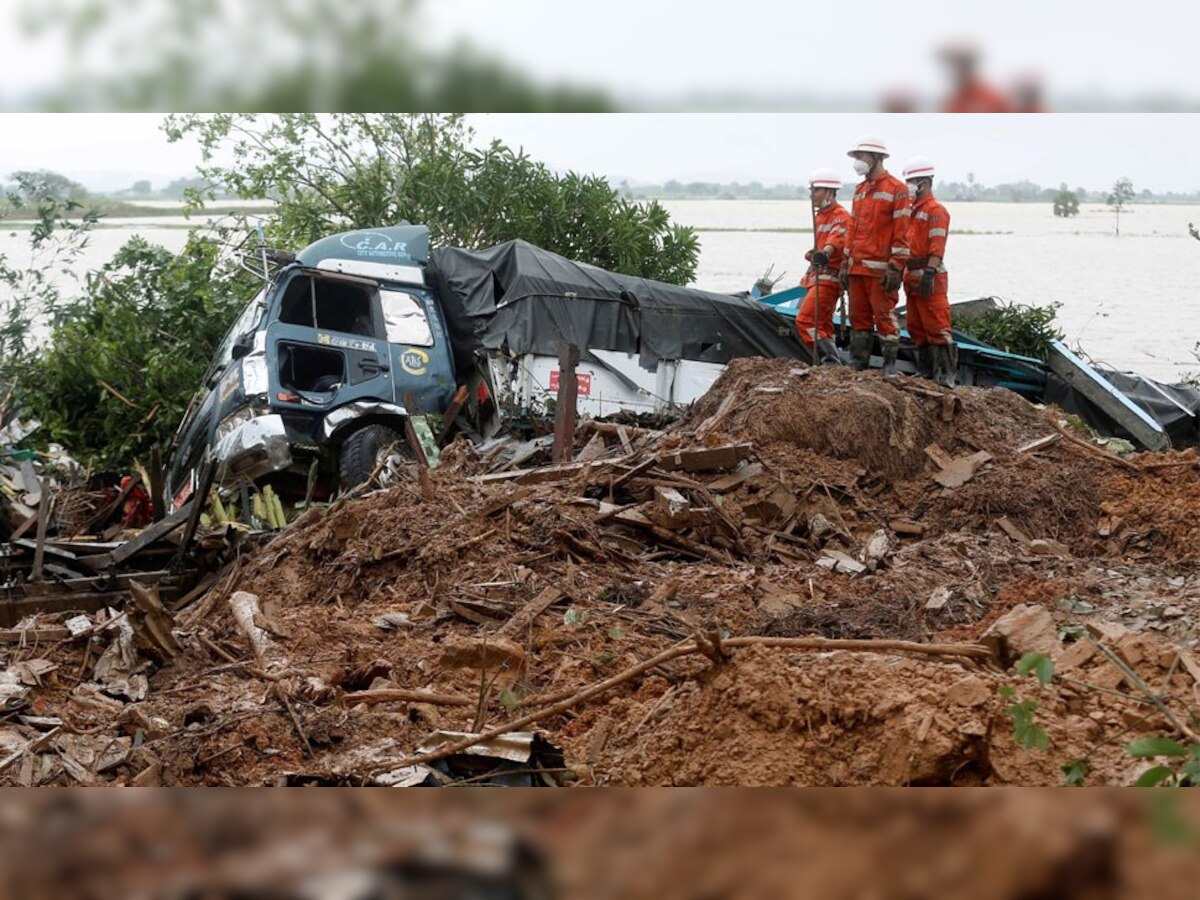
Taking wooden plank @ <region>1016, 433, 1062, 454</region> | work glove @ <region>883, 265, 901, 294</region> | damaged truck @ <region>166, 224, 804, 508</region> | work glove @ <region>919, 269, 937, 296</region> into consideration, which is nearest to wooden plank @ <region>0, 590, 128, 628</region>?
damaged truck @ <region>166, 224, 804, 508</region>

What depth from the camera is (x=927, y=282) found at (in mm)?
4242

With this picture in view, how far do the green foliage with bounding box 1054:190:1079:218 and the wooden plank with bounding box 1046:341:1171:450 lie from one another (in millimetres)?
2110

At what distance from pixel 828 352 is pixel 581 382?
1.33 meters

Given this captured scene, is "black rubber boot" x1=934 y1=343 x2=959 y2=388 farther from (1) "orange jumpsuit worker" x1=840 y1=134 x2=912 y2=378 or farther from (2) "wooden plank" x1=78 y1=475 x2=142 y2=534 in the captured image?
(2) "wooden plank" x1=78 y1=475 x2=142 y2=534

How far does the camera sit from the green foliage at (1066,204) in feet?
9.99

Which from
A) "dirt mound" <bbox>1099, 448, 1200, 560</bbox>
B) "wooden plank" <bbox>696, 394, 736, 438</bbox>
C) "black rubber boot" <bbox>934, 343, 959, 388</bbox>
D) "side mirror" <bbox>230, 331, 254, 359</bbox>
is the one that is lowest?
"dirt mound" <bbox>1099, 448, 1200, 560</bbox>

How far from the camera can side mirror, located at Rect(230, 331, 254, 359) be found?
4.66 m

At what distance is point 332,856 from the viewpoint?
1.10m

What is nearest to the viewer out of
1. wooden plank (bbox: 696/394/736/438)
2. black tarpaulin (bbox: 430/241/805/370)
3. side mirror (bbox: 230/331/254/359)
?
black tarpaulin (bbox: 430/241/805/370)

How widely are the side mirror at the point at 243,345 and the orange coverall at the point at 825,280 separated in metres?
1.91

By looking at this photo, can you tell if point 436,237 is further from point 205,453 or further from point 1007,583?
point 1007,583

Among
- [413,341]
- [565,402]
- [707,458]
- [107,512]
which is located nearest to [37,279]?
[413,341]

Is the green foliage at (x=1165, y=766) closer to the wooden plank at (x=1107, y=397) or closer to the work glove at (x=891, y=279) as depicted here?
the work glove at (x=891, y=279)

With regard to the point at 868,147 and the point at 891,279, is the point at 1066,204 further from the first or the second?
the point at 891,279
